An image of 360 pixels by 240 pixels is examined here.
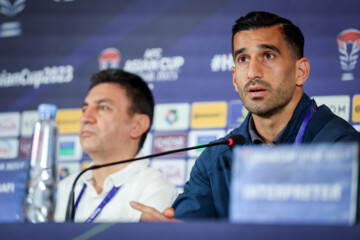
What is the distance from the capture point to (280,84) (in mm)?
2182

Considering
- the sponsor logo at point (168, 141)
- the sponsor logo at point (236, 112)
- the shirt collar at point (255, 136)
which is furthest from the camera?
the sponsor logo at point (168, 141)

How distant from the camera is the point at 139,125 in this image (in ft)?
9.11

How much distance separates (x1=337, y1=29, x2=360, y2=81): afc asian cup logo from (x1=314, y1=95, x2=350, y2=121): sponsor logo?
101 millimetres

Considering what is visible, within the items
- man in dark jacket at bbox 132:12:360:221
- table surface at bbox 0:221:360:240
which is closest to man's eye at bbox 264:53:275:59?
man in dark jacket at bbox 132:12:360:221

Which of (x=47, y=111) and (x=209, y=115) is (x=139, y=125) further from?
(x=47, y=111)

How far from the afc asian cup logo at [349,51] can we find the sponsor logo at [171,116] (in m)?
0.84

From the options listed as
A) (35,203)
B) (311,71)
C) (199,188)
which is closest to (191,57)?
(311,71)

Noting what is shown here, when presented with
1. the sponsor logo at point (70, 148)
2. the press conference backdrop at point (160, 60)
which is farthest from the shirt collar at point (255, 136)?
the sponsor logo at point (70, 148)

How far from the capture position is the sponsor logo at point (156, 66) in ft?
9.84

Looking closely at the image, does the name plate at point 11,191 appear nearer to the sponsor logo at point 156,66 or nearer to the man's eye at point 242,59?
the man's eye at point 242,59

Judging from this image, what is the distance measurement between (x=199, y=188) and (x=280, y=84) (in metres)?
0.54

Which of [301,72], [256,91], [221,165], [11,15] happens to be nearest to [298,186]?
[221,165]

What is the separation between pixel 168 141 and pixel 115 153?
369 mm

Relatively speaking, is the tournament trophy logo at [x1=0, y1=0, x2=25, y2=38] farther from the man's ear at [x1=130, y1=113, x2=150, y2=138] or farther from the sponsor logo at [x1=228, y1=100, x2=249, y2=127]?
the sponsor logo at [x1=228, y1=100, x2=249, y2=127]
